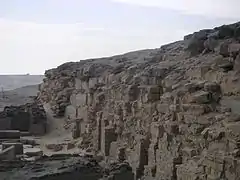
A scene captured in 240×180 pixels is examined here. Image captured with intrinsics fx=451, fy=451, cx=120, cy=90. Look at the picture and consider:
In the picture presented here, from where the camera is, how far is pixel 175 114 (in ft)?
27.8

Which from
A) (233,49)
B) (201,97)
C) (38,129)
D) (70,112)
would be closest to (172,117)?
(201,97)

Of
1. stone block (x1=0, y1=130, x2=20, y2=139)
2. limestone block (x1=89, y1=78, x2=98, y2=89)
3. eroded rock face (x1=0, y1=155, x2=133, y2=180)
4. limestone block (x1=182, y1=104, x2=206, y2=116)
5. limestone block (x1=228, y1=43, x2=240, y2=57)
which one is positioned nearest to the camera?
limestone block (x1=182, y1=104, x2=206, y2=116)

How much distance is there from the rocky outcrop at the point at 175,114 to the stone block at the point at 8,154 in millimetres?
2353

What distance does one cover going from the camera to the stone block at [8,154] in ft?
36.7

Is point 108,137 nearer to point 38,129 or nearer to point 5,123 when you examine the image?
point 38,129

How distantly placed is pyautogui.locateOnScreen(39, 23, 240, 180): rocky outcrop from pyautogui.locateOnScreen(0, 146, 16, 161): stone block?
7.72 ft

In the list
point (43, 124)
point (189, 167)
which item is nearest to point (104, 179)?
point (189, 167)

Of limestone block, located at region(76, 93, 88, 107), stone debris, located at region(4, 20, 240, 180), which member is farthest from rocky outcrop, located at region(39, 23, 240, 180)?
limestone block, located at region(76, 93, 88, 107)

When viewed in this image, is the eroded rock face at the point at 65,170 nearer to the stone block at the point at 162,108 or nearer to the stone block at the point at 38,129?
the stone block at the point at 162,108

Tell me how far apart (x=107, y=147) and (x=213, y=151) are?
570cm

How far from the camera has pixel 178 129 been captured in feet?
26.8

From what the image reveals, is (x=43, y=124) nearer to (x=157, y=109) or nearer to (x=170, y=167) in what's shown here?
(x=157, y=109)

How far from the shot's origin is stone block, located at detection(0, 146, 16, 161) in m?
11.2

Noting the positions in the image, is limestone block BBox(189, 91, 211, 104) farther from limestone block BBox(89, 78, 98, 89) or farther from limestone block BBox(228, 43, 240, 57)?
limestone block BBox(89, 78, 98, 89)
